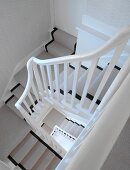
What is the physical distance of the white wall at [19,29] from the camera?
263 cm

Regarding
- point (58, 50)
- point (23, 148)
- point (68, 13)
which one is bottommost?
point (23, 148)

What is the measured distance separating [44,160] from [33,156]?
26 cm

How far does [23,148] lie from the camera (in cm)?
332

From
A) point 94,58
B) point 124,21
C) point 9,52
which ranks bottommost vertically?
point 94,58

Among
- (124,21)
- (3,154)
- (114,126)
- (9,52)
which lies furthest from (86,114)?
(3,154)

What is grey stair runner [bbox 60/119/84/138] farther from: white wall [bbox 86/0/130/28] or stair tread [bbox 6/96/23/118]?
white wall [bbox 86/0/130/28]

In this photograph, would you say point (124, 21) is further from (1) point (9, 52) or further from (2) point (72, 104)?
(1) point (9, 52)

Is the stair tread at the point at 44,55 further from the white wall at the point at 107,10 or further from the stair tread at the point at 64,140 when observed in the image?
the stair tread at the point at 64,140

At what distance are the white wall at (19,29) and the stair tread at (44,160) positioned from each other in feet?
4.92

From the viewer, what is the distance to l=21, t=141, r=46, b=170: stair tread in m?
3.35

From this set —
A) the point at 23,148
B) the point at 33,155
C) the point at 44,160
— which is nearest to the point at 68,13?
the point at 23,148

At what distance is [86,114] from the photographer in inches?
79.3

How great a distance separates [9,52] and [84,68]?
4.15 ft

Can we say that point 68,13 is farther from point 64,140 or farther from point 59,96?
point 64,140
